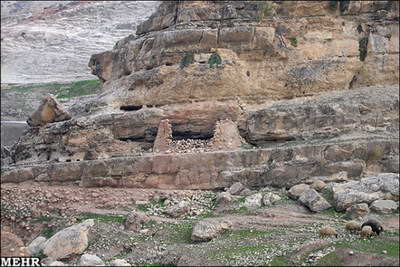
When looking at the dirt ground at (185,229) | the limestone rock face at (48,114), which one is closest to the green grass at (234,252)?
the dirt ground at (185,229)

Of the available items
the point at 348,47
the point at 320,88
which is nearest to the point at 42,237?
the point at 320,88

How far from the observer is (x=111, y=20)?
85.8 meters

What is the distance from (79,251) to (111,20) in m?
74.8

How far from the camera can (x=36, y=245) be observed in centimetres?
1570

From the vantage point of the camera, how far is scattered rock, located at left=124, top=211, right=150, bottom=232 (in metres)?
16.3

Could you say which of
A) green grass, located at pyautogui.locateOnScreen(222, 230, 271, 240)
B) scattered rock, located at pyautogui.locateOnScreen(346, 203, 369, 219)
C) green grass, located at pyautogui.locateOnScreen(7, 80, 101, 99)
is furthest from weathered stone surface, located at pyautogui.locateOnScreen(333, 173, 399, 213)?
green grass, located at pyautogui.locateOnScreen(7, 80, 101, 99)

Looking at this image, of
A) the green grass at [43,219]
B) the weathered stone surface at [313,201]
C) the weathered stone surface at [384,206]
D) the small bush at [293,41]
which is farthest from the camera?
the small bush at [293,41]

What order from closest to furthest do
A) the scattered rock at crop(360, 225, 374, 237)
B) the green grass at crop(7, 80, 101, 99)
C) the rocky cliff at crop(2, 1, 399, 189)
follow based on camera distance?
1. the scattered rock at crop(360, 225, 374, 237)
2. the rocky cliff at crop(2, 1, 399, 189)
3. the green grass at crop(7, 80, 101, 99)

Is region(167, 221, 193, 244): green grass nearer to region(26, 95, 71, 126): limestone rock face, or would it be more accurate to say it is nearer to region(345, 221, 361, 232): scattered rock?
region(345, 221, 361, 232): scattered rock

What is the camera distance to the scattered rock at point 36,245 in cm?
1489

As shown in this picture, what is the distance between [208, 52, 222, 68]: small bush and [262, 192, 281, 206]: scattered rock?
6637mm

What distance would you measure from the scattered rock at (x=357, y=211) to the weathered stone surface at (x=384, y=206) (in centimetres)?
31

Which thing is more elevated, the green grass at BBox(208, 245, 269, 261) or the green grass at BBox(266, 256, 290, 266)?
the green grass at BBox(266, 256, 290, 266)

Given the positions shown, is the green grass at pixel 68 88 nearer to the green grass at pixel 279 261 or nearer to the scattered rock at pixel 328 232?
the scattered rock at pixel 328 232
